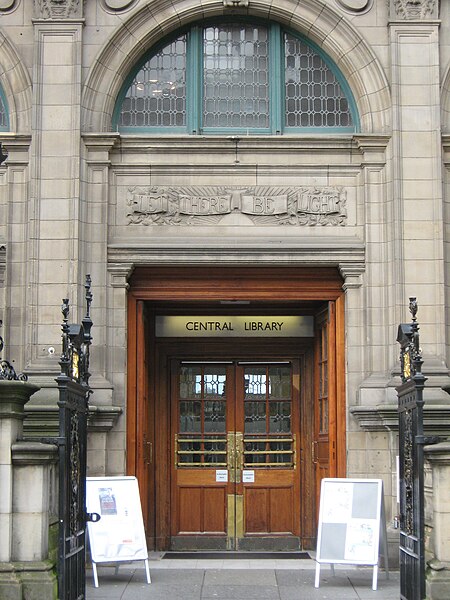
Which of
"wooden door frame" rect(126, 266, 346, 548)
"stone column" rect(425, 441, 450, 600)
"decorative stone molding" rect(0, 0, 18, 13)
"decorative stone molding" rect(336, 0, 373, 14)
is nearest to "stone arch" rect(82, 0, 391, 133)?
"decorative stone molding" rect(336, 0, 373, 14)

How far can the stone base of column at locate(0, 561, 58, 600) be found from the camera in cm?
1006

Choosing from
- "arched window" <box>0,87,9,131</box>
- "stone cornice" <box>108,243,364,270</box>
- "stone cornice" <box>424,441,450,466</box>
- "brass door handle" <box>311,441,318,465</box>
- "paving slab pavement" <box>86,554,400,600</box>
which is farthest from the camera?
"brass door handle" <box>311,441,318,465</box>

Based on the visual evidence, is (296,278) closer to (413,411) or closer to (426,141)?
(426,141)

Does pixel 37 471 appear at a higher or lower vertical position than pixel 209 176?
lower

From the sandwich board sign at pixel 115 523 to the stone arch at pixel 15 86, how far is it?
4828 millimetres

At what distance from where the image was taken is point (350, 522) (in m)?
12.6

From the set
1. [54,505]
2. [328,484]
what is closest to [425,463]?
[328,484]

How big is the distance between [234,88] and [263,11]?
3.57 ft

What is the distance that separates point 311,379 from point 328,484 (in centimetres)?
349

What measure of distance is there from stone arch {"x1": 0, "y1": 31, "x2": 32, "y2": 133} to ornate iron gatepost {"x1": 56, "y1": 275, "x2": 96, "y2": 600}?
4.25 m

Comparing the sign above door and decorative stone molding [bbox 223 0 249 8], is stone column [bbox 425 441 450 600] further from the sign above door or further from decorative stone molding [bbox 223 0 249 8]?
decorative stone molding [bbox 223 0 249 8]

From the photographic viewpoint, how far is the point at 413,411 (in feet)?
34.3

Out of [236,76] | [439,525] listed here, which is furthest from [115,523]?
[236,76]

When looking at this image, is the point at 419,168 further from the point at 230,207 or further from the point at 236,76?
the point at 236,76
